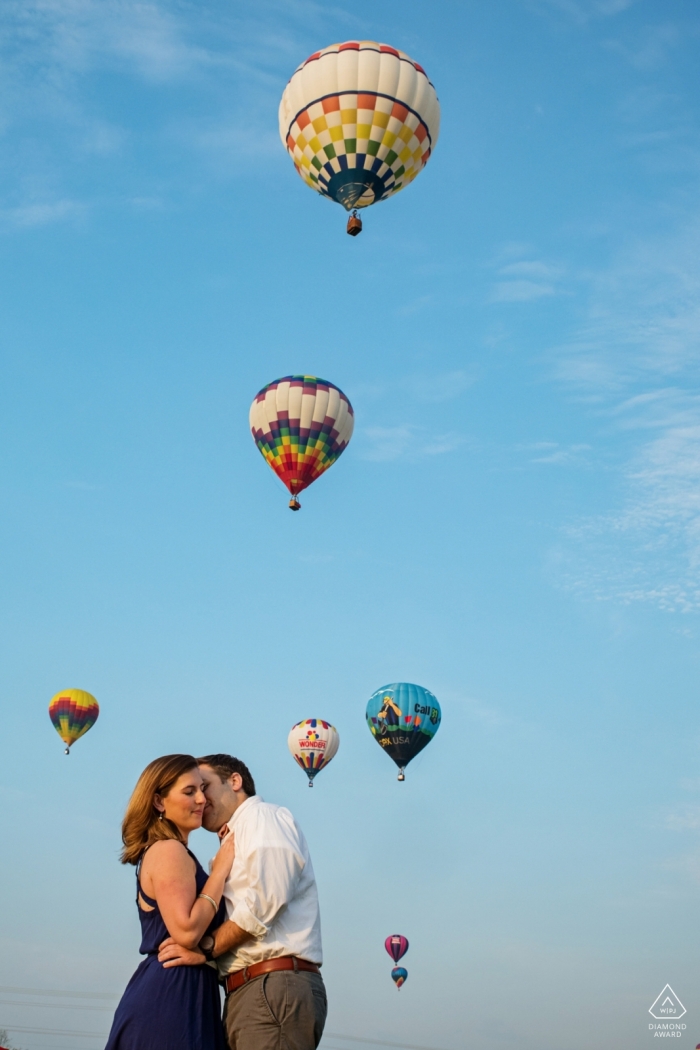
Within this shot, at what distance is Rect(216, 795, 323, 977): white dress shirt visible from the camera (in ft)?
14.0

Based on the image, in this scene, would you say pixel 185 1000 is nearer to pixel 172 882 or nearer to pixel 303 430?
pixel 172 882

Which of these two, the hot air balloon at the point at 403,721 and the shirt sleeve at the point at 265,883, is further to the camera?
the hot air balloon at the point at 403,721

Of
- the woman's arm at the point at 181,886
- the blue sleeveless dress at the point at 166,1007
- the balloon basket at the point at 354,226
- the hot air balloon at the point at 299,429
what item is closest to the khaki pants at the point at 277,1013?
the blue sleeveless dress at the point at 166,1007

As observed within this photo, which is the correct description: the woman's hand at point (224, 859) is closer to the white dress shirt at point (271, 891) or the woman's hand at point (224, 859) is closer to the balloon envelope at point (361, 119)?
the white dress shirt at point (271, 891)

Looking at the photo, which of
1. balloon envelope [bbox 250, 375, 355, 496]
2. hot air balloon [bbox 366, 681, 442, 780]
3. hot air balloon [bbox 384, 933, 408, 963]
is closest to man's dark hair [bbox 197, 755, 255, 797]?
balloon envelope [bbox 250, 375, 355, 496]

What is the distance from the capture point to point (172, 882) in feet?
14.1

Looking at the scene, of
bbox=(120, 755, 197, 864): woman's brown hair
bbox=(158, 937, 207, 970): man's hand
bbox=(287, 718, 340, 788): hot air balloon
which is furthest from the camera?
bbox=(287, 718, 340, 788): hot air balloon

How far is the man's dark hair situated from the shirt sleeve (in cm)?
48

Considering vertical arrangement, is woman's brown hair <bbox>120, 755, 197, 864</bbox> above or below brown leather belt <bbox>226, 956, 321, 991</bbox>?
above

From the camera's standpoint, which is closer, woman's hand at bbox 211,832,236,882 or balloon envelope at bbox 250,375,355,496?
woman's hand at bbox 211,832,236,882

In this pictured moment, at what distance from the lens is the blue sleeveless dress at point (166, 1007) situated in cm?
413

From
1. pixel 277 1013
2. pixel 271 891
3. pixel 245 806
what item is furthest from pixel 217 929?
pixel 245 806

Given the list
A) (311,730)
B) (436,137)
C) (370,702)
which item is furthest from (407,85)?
(311,730)

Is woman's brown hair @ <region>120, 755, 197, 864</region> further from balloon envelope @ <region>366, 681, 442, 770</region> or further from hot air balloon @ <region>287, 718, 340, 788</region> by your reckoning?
hot air balloon @ <region>287, 718, 340, 788</region>
